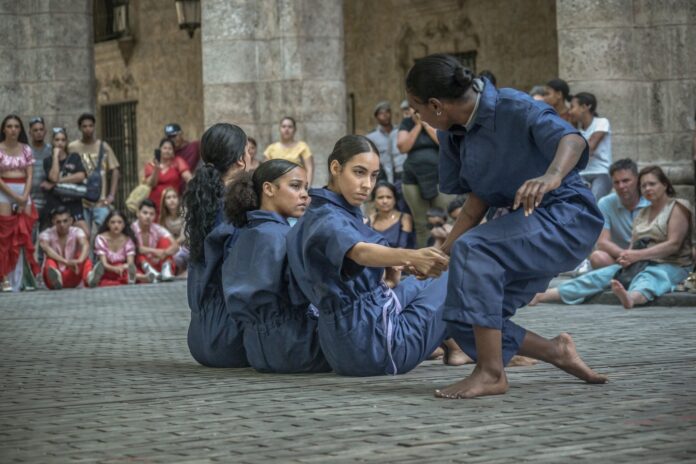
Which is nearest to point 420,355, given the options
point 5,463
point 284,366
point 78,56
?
point 284,366

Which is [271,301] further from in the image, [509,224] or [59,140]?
[59,140]

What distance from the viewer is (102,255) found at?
53.2 feet

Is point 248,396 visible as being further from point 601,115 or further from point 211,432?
point 601,115

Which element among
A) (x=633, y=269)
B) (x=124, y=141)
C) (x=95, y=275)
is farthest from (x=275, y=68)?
(x=124, y=141)

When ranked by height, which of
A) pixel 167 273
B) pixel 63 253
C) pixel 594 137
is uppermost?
pixel 594 137

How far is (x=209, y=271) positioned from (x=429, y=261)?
1938mm

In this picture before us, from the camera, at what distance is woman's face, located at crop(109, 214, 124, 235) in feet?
53.1

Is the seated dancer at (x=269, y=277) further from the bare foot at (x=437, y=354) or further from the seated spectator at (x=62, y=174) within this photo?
the seated spectator at (x=62, y=174)

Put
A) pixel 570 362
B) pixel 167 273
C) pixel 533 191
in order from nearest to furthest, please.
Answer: pixel 533 191 < pixel 570 362 < pixel 167 273

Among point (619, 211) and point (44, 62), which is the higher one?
point (44, 62)

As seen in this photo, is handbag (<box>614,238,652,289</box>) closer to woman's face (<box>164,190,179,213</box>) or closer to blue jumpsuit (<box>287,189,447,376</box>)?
blue jumpsuit (<box>287,189,447,376</box>)

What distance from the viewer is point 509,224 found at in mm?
6023

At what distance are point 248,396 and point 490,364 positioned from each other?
3.35 feet

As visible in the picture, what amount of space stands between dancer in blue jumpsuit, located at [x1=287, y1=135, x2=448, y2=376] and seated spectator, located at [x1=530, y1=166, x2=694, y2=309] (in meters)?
4.14
